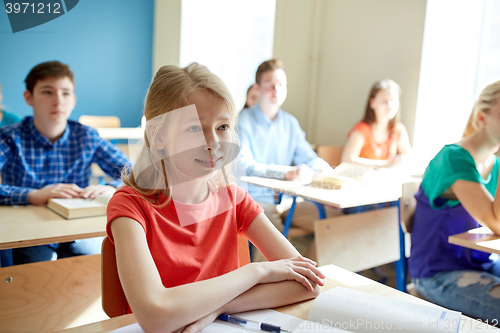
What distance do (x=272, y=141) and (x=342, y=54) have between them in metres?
1.53

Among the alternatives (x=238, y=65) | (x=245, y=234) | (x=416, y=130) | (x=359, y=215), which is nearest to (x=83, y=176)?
(x=245, y=234)

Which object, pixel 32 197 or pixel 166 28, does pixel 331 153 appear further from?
pixel 166 28

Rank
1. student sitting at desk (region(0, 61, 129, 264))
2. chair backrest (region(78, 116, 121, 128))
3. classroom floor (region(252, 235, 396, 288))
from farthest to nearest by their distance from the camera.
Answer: chair backrest (region(78, 116, 121, 128)) → classroom floor (region(252, 235, 396, 288)) → student sitting at desk (region(0, 61, 129, 264))

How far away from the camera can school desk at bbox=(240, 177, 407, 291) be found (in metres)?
1.86

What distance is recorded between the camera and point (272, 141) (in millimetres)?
2619

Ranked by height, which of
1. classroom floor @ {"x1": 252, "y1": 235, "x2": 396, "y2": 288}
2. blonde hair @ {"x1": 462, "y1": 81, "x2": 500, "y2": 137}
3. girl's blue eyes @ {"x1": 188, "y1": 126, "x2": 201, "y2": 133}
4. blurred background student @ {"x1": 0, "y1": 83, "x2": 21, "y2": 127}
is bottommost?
classroom floor @ {"x1": 252, "y1": 235, "x2": 396, "y2": 288}

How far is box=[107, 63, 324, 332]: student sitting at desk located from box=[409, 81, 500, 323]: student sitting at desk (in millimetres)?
817

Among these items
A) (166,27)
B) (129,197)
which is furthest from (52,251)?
(166,27)

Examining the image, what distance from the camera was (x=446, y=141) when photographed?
289 centimetres

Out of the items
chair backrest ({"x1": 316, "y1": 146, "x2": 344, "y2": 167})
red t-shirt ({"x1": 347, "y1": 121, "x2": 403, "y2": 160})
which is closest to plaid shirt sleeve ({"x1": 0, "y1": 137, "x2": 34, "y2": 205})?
chair backrest ({"x1": 316, "y1": 146, "x2": 344, "y2": 167})

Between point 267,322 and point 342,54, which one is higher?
point 342,54

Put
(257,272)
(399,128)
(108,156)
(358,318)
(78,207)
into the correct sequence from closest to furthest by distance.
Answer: (358,318) → (257,272) → (78,207) → (108,156) → (399,128)

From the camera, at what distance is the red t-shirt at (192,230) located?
2.74ft

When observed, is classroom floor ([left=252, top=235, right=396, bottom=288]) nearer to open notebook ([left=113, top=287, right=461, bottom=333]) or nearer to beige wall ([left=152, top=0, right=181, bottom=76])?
open notebook ([left=113, top=287, right=461, bottom=333])
